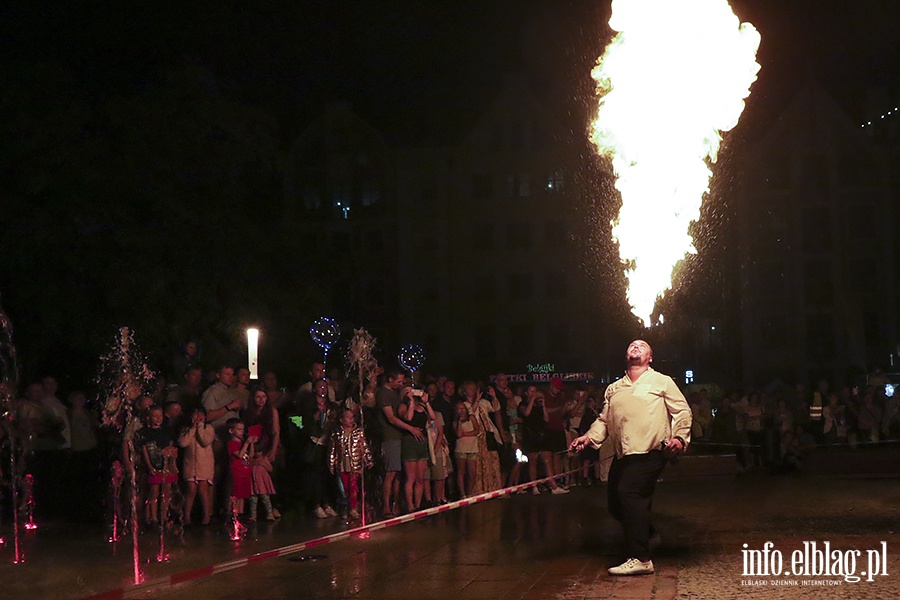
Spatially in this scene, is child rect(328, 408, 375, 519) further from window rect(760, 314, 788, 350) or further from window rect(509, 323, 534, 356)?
window rect(760, 314, 788, 350)

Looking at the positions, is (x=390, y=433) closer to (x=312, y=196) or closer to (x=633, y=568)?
(x=633, y=568)

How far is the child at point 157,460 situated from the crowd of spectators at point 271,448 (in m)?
0.01

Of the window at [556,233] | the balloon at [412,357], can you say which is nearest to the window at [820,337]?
the window at [556,233]

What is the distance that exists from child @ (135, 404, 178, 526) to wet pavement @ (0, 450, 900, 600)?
511mm

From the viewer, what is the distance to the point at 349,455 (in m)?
13.8

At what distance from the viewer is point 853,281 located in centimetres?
5691

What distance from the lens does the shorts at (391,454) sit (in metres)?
14.2

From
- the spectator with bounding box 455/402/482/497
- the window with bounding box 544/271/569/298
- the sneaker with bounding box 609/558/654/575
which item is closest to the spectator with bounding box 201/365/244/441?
the spectator with bounding box 455/402/482/497

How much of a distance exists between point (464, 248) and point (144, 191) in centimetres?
3281

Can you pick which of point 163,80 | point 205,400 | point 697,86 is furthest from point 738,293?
point 205,400

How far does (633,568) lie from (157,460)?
580 centimetres

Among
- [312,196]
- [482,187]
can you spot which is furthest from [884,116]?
[312,196]

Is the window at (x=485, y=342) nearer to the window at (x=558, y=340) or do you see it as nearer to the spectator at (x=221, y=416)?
the window at (x=558, y=340)

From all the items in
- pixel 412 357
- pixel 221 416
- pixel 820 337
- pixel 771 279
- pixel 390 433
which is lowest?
pixel 390 433
